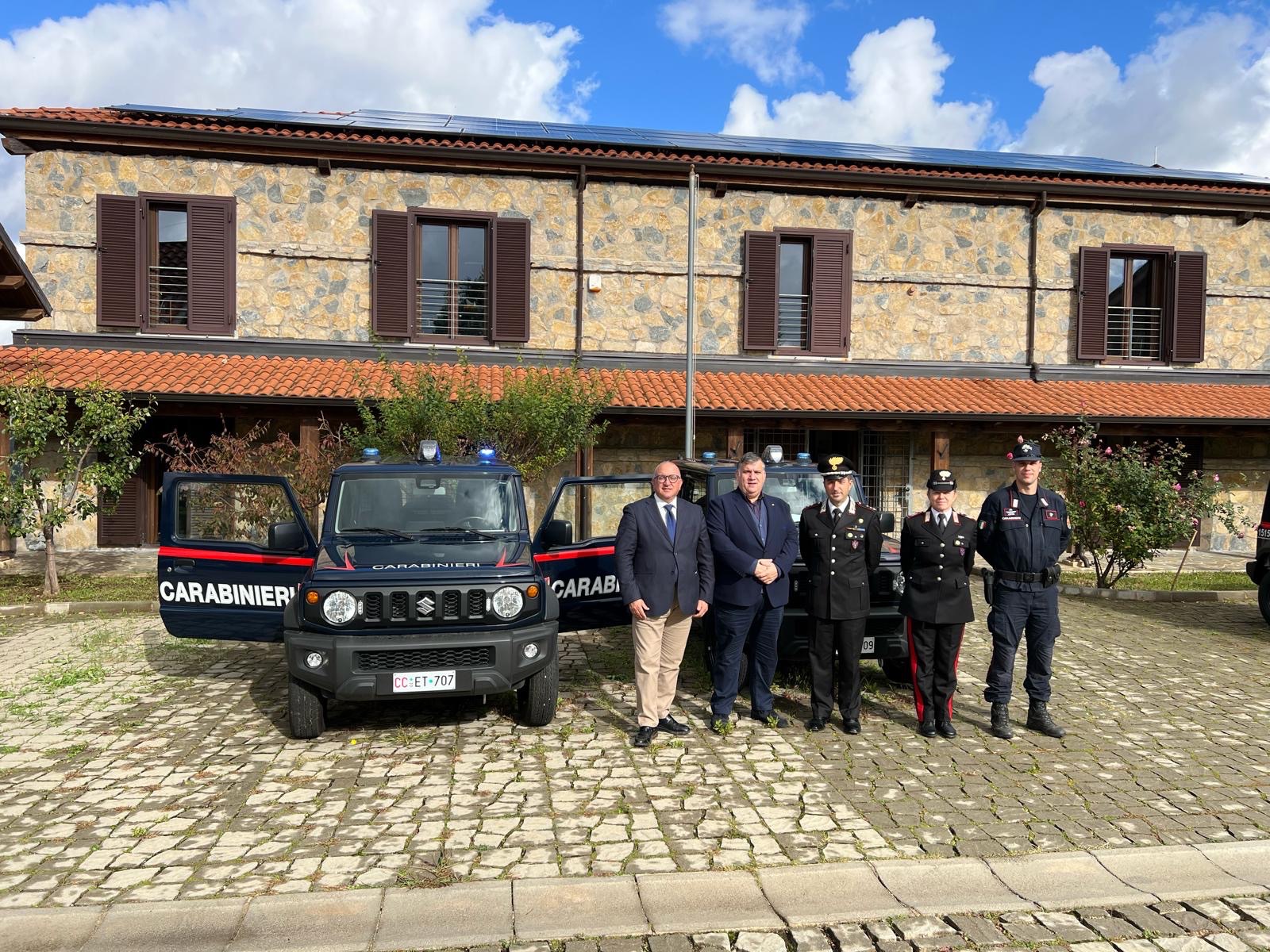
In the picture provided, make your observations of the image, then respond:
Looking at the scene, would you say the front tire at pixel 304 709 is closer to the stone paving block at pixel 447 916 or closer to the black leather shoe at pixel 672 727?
the stone paving block at pixel 447 916

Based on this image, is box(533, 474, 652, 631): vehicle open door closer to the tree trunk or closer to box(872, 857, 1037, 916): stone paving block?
box(872, 857, 1037, 916): stone paving block

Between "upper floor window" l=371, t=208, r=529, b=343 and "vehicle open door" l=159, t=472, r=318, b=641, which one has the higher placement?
"upper floor window" l=371, t=208, r=529, b=343

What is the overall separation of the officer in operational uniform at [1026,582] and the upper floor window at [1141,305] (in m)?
12.0

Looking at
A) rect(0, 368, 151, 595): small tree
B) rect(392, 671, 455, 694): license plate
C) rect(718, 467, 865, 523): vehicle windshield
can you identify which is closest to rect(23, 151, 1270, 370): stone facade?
rect(0, 368, 151, 595): small tree

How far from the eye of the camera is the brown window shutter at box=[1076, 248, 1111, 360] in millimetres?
15961

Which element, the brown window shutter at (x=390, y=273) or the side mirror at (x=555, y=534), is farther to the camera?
the brown window shutter at (x=390, y=273)

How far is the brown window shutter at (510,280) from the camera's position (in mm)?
14742

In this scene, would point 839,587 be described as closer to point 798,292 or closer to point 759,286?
point 759,286

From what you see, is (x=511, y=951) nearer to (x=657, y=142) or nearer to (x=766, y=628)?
(x=766, y=628)

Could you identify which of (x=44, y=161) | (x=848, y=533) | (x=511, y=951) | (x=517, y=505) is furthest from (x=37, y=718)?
(x=44, y=161)

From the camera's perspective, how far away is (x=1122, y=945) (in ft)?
11.1

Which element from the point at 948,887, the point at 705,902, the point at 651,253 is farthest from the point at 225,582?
the point at 651,253

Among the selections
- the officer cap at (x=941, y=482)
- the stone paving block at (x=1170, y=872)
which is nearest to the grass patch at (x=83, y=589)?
the officer cap at (x=941, y=482)

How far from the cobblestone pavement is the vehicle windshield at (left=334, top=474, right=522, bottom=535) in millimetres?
1427
